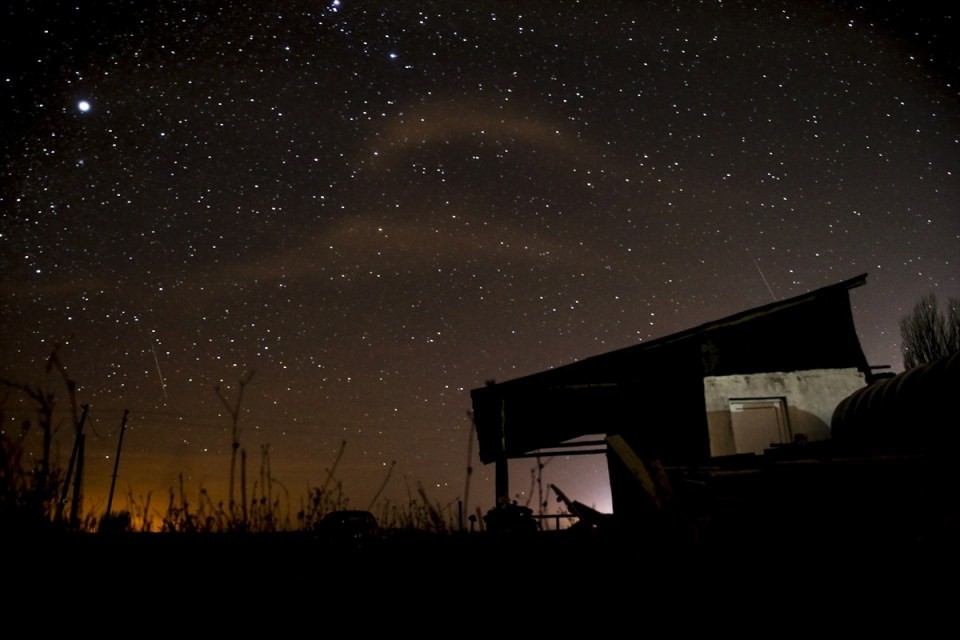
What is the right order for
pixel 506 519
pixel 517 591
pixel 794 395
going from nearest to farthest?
pixel 517 591 → pixel 506 519 → pixel 794 395

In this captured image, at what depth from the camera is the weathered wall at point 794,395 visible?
12.0 metres

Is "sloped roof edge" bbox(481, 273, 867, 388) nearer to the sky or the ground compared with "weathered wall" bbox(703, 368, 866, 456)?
nearer to the sky

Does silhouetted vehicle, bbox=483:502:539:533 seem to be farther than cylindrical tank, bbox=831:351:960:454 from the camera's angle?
Yes

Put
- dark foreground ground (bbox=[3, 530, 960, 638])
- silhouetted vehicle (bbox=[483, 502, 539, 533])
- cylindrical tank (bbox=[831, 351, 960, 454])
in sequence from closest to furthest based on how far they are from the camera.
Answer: dark foreground ground (bbox=[3, 530, 960, 638])
cylindrical tank (bbox=[831, 351, 960, 454])
silhouetted vehicle (bbox=[483, 502, 539, 533])

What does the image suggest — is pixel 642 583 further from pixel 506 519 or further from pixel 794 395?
pixel 794 395

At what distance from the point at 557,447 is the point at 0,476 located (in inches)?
479

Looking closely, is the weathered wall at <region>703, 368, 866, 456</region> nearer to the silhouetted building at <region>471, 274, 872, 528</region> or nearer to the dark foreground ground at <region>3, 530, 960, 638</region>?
the silhouetted building at <region>471, 274, 872, 528</region>

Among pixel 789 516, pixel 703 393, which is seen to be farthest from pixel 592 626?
pixel 703 393

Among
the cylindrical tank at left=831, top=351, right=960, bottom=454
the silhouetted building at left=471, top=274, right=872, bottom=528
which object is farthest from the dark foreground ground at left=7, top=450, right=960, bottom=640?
the silhouetted building at left=471, top=274, right=872, bottom=528

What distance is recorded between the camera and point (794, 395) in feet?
39.6

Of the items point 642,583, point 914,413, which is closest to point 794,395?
point 914,413

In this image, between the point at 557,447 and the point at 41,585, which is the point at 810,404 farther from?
the point at 41,585

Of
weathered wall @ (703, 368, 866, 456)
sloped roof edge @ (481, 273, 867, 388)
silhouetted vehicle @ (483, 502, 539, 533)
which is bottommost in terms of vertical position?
silhouetted vehicle @ (483, 502, 539, 533)

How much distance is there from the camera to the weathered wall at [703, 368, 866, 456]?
39.3 feet
